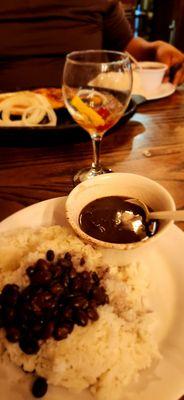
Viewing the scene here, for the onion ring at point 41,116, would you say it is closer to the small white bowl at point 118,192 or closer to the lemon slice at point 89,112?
the lemon slice at point 89,112

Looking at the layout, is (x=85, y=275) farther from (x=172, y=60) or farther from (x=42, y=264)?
(x=172, y=60)

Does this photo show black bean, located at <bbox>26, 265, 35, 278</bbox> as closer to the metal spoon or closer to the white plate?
the white plate

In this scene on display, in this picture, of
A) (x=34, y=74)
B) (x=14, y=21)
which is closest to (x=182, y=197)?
(x=34, y=74)

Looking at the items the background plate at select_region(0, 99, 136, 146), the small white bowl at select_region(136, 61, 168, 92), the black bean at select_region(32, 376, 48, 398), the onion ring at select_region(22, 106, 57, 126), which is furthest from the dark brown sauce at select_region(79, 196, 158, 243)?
the small white bowl at select_region(136, 61, 168, 92)

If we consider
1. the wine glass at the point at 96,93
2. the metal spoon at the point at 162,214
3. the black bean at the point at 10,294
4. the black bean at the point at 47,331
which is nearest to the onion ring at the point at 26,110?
the wine glass at the point at 96,93

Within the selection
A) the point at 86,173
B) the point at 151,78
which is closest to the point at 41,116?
the point at 86,173
